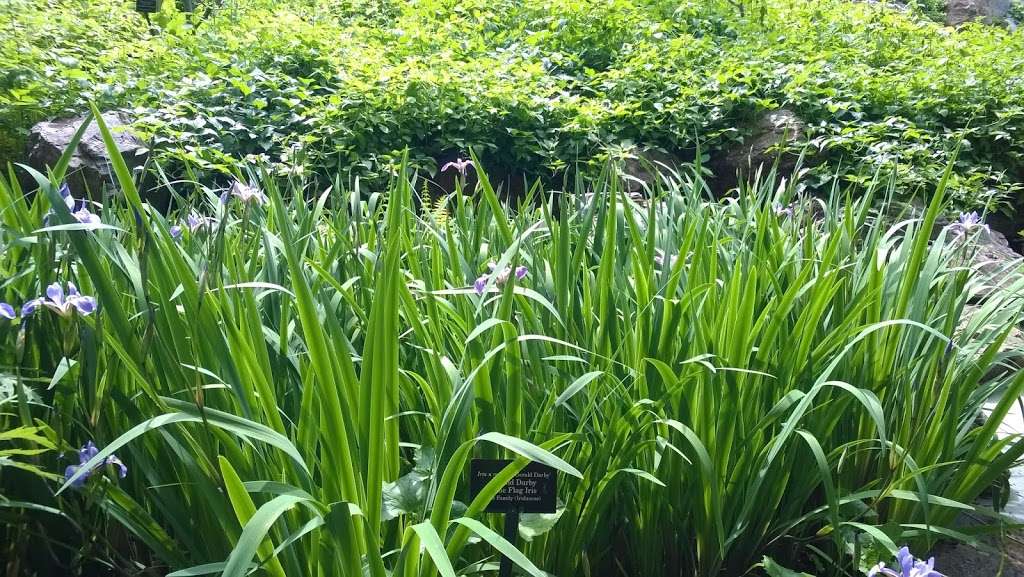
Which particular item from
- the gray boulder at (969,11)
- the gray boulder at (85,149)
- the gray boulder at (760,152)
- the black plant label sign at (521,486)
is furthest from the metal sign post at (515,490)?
the gray boulder at (969,11)

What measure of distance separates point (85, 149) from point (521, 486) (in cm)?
401

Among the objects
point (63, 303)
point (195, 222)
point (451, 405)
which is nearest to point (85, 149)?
point (195, 222)

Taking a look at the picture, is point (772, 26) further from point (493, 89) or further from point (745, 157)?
point (493, 89)

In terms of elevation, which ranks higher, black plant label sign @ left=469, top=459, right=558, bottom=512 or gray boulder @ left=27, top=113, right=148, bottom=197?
black plant label sign @ left=469, top=459, right=558, bottom=512

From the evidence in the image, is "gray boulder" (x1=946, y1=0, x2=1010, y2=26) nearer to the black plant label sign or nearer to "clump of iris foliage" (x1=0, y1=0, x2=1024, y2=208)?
"clump of iris foliage" (x1=0, y1=0, x2=1024, y2=208)

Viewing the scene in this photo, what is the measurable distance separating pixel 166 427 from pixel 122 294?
1.26ft

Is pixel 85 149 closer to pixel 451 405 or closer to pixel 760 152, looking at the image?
pixel 760 152

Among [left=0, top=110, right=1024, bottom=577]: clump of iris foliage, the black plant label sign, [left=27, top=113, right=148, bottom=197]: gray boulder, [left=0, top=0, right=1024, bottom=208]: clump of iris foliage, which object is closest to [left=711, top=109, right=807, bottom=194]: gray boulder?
[left=0, top=0, right=1024, bottom=208]: clump of iris foliage

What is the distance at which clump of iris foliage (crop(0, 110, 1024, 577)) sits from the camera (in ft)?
3.15

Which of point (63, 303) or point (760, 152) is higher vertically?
point (63, 303)

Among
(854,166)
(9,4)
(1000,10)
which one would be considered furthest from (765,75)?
(1000,10)

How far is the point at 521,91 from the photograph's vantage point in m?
4.75

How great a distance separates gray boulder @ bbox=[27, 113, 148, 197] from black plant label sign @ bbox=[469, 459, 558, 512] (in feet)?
11.7

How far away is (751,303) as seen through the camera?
1.34 meters
